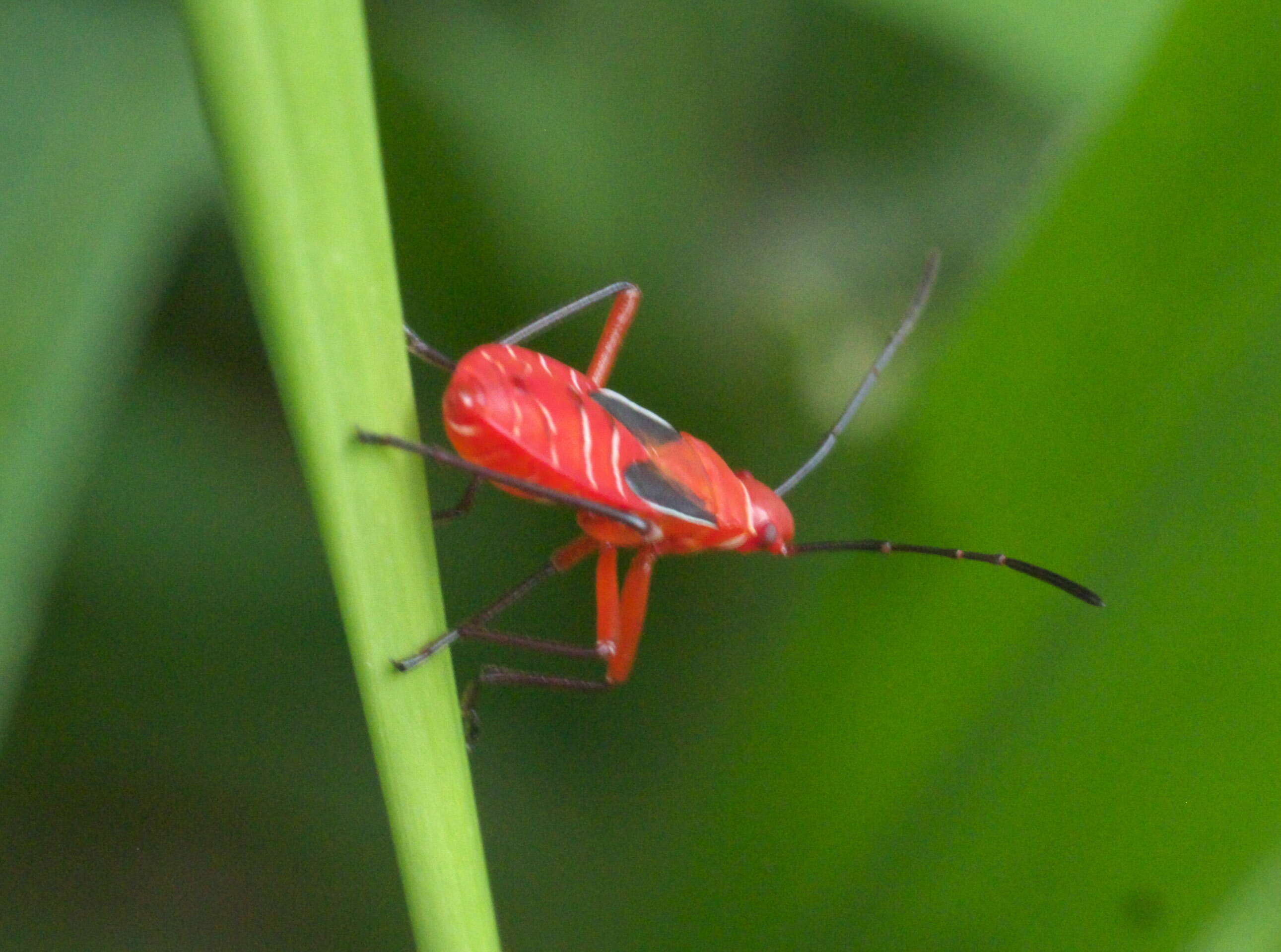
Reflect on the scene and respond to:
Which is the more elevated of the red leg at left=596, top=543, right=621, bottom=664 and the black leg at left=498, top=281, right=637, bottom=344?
the black leg at left=498, top=281, right=637, bottom=344

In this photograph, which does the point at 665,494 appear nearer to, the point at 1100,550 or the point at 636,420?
the point at 636,420

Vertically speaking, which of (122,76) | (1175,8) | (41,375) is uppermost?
(1175,8)

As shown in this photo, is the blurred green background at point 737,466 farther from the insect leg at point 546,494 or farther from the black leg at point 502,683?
the insect leg at point 546,494

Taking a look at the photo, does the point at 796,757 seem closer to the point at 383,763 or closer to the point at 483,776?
the point at 483,776

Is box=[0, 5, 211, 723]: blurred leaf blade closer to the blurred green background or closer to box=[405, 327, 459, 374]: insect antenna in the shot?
the blurred green background

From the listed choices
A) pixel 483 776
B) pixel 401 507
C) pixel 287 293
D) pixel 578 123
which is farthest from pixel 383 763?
pixel 578 123

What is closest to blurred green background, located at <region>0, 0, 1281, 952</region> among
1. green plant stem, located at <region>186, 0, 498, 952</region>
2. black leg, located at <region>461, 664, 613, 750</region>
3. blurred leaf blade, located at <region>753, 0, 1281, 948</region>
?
blurred leaf blade, located at <region>753, 0, 1281, 948</region>
